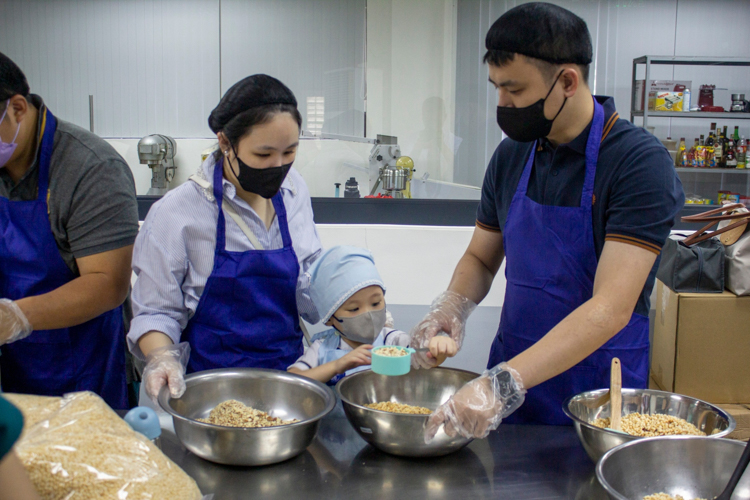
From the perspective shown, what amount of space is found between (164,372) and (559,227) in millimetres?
954

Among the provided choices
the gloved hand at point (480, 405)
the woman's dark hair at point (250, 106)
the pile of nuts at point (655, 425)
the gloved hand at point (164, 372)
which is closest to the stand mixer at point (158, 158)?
the woman's dark hair at point (250, 106)

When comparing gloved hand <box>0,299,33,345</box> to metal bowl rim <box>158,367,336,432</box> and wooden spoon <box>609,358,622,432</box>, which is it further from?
wooden spoon <box>609,358,622,432</box>

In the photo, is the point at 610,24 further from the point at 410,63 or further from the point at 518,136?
the point at 518,136

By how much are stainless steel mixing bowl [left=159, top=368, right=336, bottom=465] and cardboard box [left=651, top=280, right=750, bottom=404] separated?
210cm

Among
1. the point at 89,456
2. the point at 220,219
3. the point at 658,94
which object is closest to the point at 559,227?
the point at 220,219

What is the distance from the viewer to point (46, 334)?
5.34 ft

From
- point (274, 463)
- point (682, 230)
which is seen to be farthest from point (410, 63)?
point (274, 463)

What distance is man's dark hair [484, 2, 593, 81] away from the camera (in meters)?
1.30

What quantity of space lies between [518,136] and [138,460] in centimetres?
106

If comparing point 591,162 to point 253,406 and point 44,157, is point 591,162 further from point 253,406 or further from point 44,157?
point 44,157

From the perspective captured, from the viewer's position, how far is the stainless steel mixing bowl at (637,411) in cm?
113

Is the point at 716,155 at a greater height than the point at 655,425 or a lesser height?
greater

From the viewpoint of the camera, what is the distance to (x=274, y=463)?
1.18 m

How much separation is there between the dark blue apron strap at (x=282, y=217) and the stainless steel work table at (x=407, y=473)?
1.95 feet
